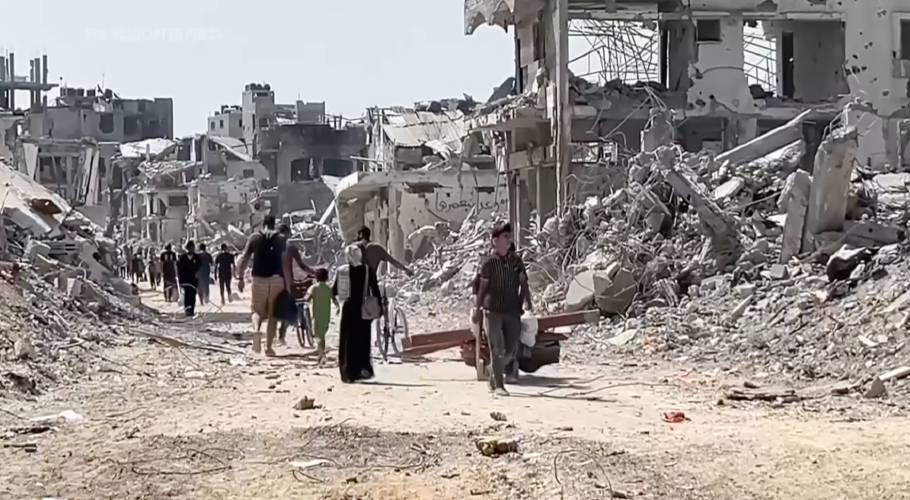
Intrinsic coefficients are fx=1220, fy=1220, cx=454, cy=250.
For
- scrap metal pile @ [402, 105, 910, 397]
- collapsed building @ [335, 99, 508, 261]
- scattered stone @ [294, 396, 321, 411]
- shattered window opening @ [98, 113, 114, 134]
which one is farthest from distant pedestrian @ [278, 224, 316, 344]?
shattered window opening @ [98, 113, 114, 134]

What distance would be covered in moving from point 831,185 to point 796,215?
61 centimetres

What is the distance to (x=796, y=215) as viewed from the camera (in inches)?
587

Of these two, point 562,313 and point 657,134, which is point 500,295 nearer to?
point 562,313

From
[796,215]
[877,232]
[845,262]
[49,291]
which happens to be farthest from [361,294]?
[877,232]

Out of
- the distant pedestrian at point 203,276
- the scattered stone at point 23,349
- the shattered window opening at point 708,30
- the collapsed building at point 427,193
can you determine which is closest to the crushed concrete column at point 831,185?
the scattered stone at point 23,349

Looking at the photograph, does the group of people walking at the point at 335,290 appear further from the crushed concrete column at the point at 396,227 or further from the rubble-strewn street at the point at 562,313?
the crushed concrete column at the point at 396,227

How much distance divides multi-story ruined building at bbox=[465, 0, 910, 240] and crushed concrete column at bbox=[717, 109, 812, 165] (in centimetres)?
521

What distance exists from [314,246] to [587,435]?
127ft

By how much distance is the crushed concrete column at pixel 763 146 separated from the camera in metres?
18.6

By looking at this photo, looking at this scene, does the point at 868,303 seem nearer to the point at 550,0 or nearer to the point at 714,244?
the point at 714,244

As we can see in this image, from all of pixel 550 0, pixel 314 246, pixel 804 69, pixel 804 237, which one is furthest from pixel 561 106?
pixel 314 246

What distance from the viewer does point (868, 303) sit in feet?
39.5

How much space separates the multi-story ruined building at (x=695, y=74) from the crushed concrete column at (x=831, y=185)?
988 centimetres

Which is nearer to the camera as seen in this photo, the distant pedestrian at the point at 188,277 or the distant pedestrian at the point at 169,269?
the distant pedestrian at the point at 188,277
